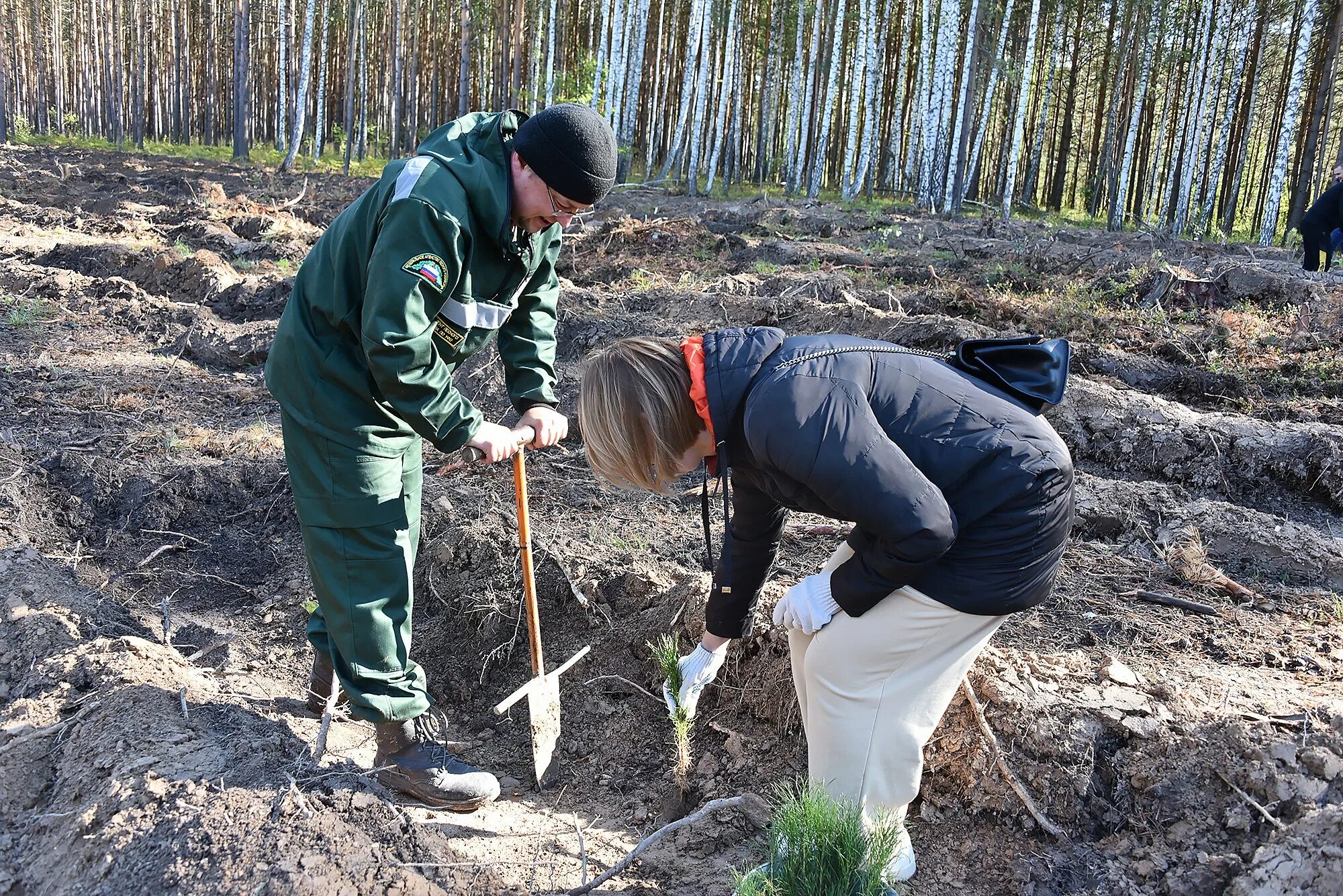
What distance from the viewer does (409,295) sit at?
7.11 ft

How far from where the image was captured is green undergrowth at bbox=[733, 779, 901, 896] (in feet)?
6.61

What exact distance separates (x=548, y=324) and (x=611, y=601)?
1.33 meters

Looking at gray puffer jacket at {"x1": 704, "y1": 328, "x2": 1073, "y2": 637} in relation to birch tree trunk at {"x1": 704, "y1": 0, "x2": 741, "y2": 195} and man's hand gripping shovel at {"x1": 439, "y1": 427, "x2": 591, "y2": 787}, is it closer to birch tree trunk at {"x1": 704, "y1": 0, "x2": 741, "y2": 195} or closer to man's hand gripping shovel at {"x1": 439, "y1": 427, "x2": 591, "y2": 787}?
man's hand gripping shovel at {"x1": 439, "y1": 427, "x2": 591, "y2": 787}

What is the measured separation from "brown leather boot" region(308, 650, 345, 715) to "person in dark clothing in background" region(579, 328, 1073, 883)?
1503 mm

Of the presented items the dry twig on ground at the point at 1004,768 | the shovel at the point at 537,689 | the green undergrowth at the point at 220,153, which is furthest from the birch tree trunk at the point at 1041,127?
the shovel at the point at 537,689

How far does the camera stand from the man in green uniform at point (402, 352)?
7.24 ft

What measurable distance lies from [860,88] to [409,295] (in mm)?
20936

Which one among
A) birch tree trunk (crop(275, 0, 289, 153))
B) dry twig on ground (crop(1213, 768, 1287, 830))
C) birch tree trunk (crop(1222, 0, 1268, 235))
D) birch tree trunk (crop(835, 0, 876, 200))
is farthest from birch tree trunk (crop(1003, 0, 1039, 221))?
birch tree trunk (crop(275, 0, 289, 153))

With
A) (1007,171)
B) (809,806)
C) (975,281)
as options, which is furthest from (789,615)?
(1007,171)

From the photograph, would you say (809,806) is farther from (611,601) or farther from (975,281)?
(975,281)

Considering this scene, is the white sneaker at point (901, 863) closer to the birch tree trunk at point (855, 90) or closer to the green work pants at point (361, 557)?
the green work pants at point (361, 557)

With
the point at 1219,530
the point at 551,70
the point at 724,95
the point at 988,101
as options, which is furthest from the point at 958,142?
the point at 1219,530

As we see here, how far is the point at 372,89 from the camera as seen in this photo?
3712cm

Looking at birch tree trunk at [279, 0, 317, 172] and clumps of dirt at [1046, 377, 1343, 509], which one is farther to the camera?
birch tree trunk at [279, 0, 317, 172]
